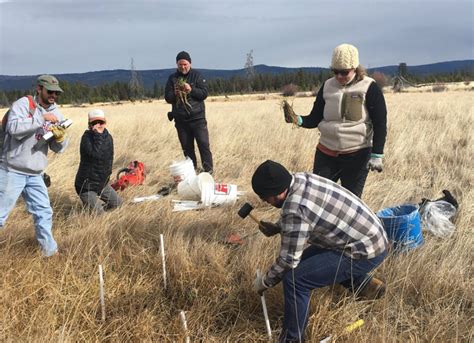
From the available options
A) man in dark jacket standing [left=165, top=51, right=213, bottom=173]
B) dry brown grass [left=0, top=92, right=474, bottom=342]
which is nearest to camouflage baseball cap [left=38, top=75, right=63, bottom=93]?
dry brown grass [left=0, top=92, right=474, bottom=342]

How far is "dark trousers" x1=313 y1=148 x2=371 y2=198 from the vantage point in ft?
11.1

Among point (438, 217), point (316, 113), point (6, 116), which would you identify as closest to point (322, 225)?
point (316, 113)

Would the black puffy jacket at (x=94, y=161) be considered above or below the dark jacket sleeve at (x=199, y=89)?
below

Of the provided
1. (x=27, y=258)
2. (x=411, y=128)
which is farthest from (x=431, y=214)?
(x=411, y=128)

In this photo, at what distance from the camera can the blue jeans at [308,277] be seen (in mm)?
2320

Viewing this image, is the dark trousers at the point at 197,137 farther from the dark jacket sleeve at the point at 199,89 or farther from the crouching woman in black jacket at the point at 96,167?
the crouching woman in black jacket at the point at 96,167

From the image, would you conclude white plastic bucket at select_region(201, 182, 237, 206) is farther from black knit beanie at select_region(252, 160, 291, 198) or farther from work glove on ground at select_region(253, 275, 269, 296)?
black knit beanie at select_region(252, 160, 291, 198)

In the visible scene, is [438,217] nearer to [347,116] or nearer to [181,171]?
[347,116]

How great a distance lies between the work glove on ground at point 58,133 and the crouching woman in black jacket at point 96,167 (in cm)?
91

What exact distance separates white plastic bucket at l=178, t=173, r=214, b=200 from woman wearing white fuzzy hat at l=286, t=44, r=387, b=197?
149 cm

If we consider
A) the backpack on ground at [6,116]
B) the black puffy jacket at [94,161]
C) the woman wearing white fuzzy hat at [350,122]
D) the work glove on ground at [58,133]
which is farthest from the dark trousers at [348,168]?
the backpack on ground at [6,116]

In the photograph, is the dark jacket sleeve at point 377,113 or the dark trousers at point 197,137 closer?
the dark jacket sleeve at point 377,113

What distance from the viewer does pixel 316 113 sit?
3645 millimetres

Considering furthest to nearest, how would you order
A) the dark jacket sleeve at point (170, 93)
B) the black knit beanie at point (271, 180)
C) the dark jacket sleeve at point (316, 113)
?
the dark jacket sleeve at point (170, 93) → the dark jacket sleeve at point (316, 113) → the black knit beanie at point (271, 180)
